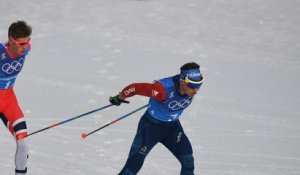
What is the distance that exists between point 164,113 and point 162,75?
17.8 ft

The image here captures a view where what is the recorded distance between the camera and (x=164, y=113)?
728cm

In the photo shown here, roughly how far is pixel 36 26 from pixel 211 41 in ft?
12.3

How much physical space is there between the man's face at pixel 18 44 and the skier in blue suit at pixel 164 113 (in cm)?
106

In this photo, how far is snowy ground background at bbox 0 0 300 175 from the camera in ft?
31.1

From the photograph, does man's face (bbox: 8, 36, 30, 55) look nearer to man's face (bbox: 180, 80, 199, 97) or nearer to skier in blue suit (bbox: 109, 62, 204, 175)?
skier in blue suit (bbox: 109, 62, 204, 175)

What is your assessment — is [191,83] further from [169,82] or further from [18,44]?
[18,44]

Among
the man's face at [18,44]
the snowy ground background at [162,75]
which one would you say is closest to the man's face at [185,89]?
the man's face at [18,44]

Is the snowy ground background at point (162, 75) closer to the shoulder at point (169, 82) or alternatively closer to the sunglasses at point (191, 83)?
the shoulder at point (169, 82)

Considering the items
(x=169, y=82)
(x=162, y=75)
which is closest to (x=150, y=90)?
→ (x=169, y=82)

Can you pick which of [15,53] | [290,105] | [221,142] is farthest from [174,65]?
[15,53]

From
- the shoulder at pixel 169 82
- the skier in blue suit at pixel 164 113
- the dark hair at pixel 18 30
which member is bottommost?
the skier in blue suit at pixel 164 113

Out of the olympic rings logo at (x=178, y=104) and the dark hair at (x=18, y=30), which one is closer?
the dark hair at (x=18, y=30)

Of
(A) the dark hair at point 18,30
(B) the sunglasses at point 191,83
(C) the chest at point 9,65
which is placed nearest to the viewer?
(A) the dark hair at point 18,30

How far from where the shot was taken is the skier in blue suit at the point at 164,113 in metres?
7.05
